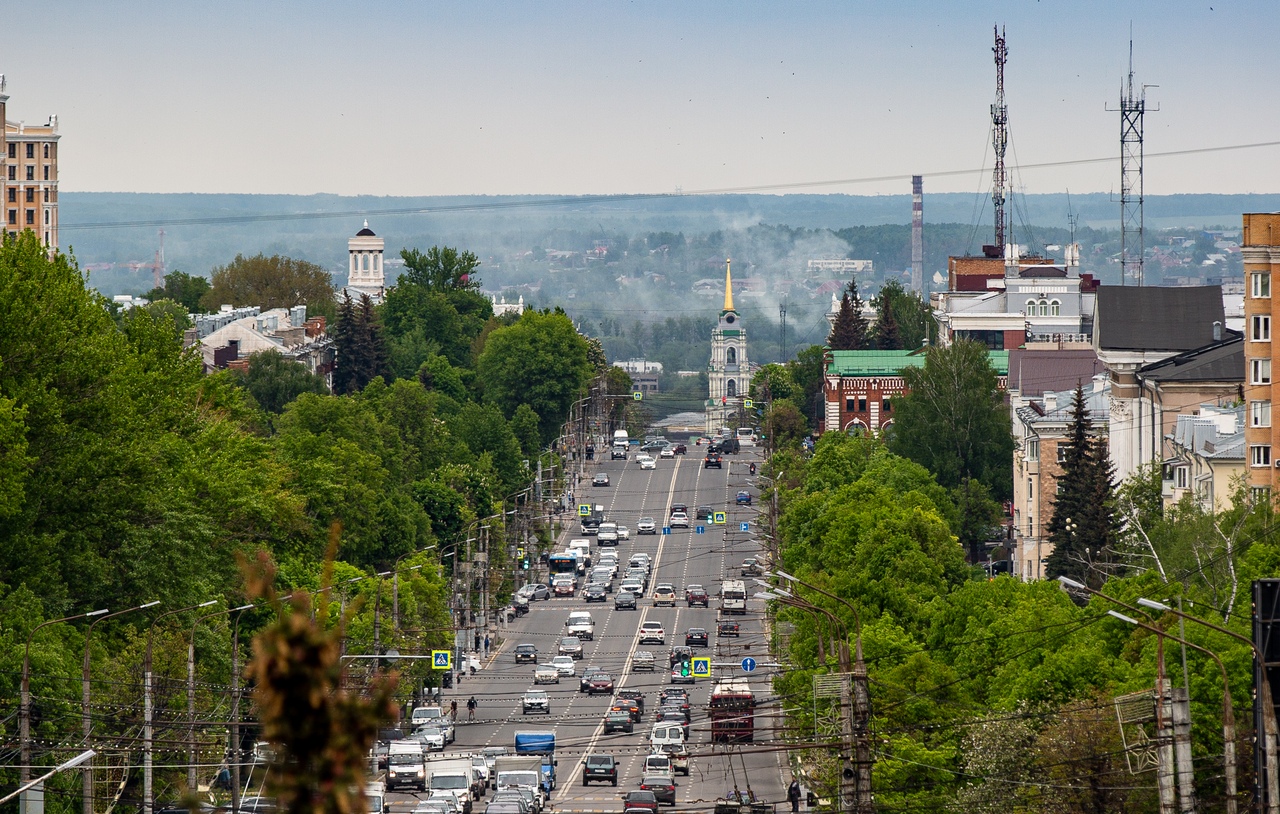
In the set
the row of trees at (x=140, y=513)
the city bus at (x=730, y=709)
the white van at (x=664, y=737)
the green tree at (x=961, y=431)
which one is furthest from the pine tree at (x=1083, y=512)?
the green tree at (x=961, y=431)

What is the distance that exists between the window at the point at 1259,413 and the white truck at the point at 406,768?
29206mm

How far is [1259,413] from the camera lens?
73750 mm

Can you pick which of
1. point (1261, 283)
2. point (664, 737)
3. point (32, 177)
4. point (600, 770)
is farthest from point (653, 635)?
point (32, 177)

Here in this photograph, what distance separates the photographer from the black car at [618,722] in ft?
262

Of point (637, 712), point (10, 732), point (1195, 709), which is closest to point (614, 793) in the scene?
point (637, 712)

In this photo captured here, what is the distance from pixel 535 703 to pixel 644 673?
1437 cm

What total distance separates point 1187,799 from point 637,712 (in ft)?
175

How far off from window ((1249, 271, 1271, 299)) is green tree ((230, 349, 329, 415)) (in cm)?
9344

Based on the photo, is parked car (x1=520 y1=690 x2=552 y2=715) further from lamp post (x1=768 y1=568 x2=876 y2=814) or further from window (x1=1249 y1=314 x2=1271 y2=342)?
lamp post (x1=768 y1=568 x2=876 y2=814)

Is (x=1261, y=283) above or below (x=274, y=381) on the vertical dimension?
above

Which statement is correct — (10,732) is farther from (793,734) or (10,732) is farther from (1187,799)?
(1187,799)

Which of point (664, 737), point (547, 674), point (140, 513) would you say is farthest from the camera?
point (547, 674)

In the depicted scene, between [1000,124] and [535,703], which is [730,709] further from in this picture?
[1000,124]

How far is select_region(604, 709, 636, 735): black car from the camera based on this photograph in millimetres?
79875
